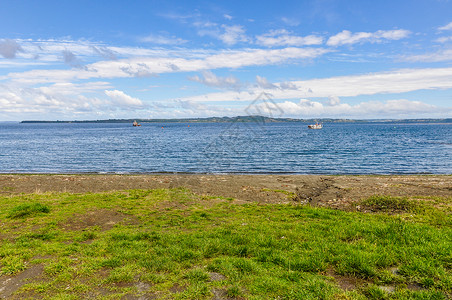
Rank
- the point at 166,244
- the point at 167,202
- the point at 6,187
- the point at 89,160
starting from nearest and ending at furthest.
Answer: the point at 166,244, the point at 167,202, the point at 6,187, the point at 89,160

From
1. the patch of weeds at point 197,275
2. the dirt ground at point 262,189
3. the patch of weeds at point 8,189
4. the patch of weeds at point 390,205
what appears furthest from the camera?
the patch of weeds at point 8,189

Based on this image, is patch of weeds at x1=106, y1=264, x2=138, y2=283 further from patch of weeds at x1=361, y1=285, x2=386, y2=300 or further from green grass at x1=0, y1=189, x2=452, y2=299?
patch of weeds at x1=361, y1=285, x2=386, y2=300

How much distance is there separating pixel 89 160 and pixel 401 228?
52340mm

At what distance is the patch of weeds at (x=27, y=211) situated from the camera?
13820mm

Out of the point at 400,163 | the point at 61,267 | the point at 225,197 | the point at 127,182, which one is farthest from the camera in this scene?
the point at 400,163

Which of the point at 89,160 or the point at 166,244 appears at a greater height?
the point at 166,244

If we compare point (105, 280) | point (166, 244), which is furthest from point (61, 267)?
point (166, 244)

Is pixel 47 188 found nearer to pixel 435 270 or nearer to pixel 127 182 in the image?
pixel 127 182

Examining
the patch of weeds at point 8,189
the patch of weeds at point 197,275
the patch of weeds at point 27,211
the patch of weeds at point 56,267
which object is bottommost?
the patch of weeds at point 8,189

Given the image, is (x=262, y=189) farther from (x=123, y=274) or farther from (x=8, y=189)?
(x=8, y=189)

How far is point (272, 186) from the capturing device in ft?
82.4

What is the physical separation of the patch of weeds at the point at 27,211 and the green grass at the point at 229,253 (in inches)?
2.0

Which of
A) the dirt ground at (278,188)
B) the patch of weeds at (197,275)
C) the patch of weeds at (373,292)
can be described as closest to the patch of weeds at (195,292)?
the patch of weeds at (197,275)

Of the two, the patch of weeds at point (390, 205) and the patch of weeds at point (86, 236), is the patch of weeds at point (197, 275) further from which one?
the patch of weeds at point (390, 205)
